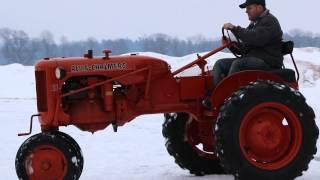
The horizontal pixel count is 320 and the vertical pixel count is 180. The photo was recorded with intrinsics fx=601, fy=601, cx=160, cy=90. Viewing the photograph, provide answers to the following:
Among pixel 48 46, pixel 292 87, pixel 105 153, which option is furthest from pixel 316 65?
pixel 48 46

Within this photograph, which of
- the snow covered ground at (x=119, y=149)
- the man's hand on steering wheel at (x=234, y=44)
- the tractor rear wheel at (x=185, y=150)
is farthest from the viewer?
the snow covered ground at (x=119, y=149)

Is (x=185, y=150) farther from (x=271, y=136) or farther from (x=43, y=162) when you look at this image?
(x=43, y=162)

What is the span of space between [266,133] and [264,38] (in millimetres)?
1030

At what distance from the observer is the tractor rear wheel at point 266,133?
20.0ft

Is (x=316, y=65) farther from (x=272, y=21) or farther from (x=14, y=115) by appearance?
(x=272, y=21)

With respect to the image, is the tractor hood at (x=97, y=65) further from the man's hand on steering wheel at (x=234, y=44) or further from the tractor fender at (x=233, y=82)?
the man's hand on steering wheel at (x=234, y=44)

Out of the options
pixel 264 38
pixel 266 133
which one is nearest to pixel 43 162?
pixel 266 133

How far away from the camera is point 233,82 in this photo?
660 centimetres

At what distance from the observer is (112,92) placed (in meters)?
6.64

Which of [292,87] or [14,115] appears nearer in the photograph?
[292,87]

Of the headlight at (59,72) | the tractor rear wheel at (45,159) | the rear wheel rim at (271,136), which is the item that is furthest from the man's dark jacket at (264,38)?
the tractor rear wheel at (45,159)

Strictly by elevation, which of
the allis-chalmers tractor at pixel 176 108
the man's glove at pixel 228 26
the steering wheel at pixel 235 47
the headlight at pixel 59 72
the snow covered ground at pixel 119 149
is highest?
the man's glove at pixel 228 26

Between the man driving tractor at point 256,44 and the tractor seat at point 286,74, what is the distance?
0.29ft

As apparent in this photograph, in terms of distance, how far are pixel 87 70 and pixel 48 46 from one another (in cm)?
→ 3601
